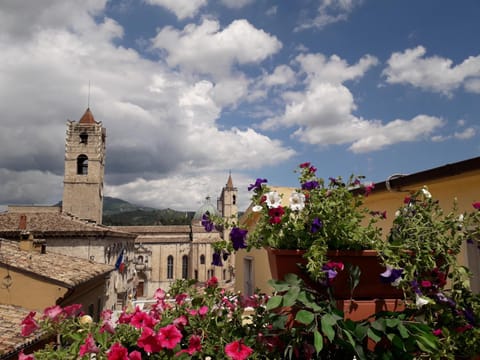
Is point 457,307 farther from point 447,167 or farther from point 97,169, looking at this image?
point 97,169

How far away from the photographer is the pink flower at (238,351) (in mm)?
1303

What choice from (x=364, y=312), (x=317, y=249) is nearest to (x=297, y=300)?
(x=317, y=249)

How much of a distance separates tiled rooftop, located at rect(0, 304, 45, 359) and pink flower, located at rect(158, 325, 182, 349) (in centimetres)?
578

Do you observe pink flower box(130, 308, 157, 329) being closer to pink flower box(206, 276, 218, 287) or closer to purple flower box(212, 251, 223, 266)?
pink flower box(206, 276, 218, 287)

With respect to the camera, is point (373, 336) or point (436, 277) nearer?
point (373, 336)

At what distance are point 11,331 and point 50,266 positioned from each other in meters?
4.59

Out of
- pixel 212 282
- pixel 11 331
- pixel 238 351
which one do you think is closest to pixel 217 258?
pixel 212 282

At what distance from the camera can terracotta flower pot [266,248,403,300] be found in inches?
63.9

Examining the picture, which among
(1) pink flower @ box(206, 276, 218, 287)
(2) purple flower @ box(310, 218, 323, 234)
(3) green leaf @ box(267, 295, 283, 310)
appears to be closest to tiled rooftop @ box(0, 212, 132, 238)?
(1) pink flower @ box(206, 276, 218, 287)

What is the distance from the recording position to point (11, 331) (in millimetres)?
8898

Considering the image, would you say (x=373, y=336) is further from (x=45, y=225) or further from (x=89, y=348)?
(x=45, y=225)

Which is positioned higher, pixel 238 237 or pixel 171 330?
pixel 238 237

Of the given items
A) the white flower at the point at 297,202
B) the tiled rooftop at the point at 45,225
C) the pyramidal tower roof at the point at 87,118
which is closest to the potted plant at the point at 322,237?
the white flower at the point at 297,202

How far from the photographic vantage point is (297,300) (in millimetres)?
1399
